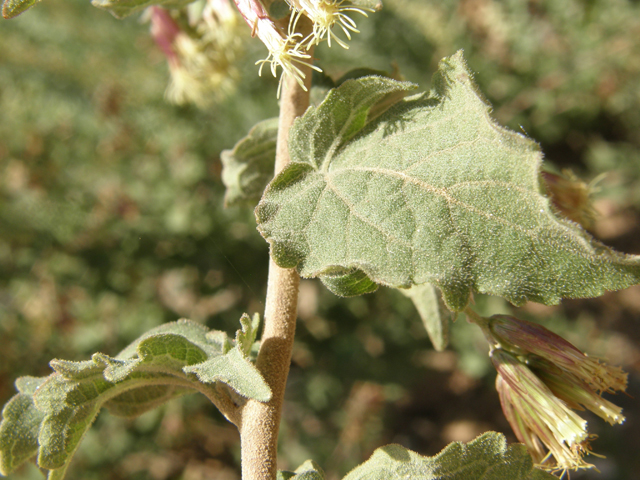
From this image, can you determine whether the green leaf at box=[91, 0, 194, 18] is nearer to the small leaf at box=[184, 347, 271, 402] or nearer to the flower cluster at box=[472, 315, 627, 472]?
the small leaf at box=[184, 347, 271, 402]

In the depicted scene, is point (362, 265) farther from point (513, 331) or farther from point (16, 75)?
point (16, 75)

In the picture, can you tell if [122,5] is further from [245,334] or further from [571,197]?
[571,197]

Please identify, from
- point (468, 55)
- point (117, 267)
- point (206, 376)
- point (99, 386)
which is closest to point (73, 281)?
point (117, 267)

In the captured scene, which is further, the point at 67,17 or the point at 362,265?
the point at 67,17

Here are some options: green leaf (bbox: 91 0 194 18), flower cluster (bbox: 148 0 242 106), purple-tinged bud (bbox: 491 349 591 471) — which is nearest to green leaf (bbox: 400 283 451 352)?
purple-tinged bud (bbox: 491 349 591 471)

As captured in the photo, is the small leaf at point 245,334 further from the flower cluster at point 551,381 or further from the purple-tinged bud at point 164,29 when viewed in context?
the purple-tinged bud at point 164,29
